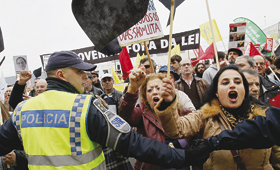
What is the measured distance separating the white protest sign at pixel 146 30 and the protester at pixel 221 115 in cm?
99

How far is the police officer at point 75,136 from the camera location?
132 centimetres

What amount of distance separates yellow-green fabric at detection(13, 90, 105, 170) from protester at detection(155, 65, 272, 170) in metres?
0.59

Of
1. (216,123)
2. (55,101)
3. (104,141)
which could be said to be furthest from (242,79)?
(55,101)

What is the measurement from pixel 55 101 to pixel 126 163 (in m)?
1.13

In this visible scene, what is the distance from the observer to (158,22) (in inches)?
96.6

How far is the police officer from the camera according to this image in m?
1.32

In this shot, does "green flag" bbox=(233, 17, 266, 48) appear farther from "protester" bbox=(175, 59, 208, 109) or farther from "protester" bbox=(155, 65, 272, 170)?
"protester" bbox=(155, 65, 272, 170)

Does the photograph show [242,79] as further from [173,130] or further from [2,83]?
[2,83]

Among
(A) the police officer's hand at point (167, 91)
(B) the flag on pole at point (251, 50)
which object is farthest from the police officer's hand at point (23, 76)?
(B) the flag on pole at point (251, 50)

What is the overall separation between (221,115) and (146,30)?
4.56ft

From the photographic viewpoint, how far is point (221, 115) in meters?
1.68

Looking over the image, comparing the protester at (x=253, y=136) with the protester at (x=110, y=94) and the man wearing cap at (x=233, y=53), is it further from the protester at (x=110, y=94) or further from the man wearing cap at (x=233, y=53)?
the man wearing cap at (x=233, y=53)

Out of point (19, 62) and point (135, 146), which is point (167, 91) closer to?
point (135, 146)

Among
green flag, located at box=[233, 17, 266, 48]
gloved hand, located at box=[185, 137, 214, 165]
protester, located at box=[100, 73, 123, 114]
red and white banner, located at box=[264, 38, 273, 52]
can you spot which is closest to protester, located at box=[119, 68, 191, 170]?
gloved hand, located at box=[185, 137, 214, 165]
